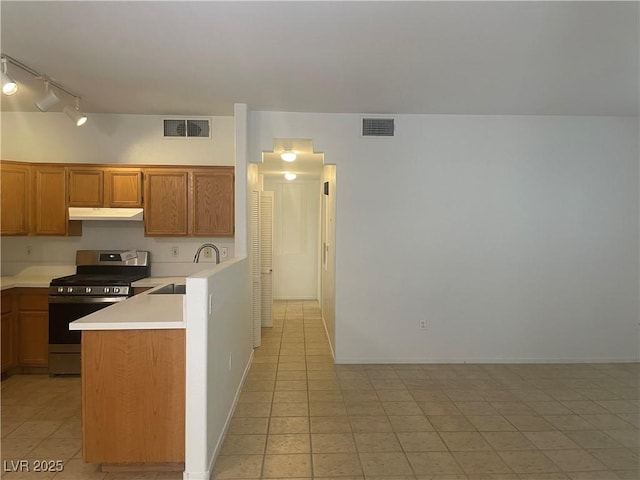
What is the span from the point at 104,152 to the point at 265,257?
7.95 feet

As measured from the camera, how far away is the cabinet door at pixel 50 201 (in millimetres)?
4145

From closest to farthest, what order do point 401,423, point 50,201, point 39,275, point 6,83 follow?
1. point 6,83
2. point 401,423
3. point 50,201
4. point 39,275

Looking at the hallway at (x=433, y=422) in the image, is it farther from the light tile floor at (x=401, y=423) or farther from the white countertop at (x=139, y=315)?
the white countertop at (x=139, y=315)

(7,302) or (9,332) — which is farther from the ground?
(7,302)

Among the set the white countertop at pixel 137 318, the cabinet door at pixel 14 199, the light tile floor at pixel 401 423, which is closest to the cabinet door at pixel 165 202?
the cabinet door at pixel 14 199

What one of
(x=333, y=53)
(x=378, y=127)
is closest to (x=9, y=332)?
(x=333, y=53)

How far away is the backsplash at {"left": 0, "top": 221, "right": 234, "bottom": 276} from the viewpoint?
440 cm

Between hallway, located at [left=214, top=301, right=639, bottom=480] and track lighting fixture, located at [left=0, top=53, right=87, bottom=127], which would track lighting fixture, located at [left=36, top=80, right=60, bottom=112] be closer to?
track lighting fixture, located at [left=0, top=53, right=87, bottom=127]

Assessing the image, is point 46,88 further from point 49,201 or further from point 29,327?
point 29,327

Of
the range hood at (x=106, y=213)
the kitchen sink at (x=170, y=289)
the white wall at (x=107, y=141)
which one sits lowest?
the kitchen sink at (x=170, y=289)

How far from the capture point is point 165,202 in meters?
4.27

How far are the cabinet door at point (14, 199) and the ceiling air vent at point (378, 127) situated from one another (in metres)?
3.56

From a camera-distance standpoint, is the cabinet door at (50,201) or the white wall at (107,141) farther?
the white wall at (107,141)

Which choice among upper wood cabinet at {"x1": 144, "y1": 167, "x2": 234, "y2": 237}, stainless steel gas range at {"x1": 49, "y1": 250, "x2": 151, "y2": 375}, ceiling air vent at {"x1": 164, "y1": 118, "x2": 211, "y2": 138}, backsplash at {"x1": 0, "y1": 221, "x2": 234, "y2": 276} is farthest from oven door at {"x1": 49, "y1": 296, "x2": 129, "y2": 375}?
ceiling air vent at {"x1": 164, "y1": 118, "x2": 211, "y2": 138}
